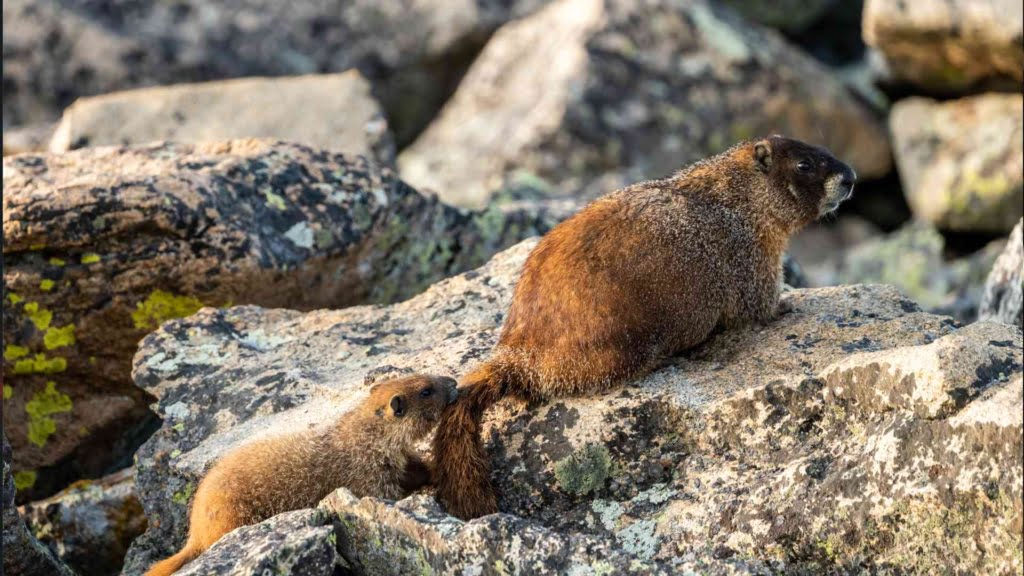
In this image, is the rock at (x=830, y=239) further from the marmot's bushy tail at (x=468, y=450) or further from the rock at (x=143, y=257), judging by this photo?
the marmot's bushy tail at (x=468, y=450)

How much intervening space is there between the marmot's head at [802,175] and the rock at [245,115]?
5106 millimetres

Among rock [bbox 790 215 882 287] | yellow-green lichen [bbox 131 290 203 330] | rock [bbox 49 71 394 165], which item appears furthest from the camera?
rock [bbox 790 215 882 287]

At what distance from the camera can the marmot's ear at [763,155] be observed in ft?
25.0

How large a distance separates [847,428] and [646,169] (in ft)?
27.4

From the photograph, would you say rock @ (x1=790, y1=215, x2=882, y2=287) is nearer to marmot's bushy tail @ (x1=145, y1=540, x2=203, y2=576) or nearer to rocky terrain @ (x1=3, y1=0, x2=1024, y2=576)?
rocky terrain @ (x1=3, y1=0, x2=1024, y2=576)

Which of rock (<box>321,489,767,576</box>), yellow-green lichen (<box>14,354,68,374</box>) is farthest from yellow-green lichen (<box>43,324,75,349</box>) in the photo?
rock (<box>321,489,767,576</box>)

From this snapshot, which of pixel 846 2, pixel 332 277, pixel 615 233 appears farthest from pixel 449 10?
pixel 615 233

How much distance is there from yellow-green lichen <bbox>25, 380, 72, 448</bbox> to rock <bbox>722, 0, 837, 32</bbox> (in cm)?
1112

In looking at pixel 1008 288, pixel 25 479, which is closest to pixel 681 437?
pixel 1008 288

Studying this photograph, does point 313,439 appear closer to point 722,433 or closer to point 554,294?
point 554,294

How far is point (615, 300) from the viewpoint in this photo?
6418 millimetres

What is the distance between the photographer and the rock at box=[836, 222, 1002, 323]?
12875 millimetres

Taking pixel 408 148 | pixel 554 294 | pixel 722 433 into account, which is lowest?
pixel 408 148

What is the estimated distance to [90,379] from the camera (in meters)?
8.73
